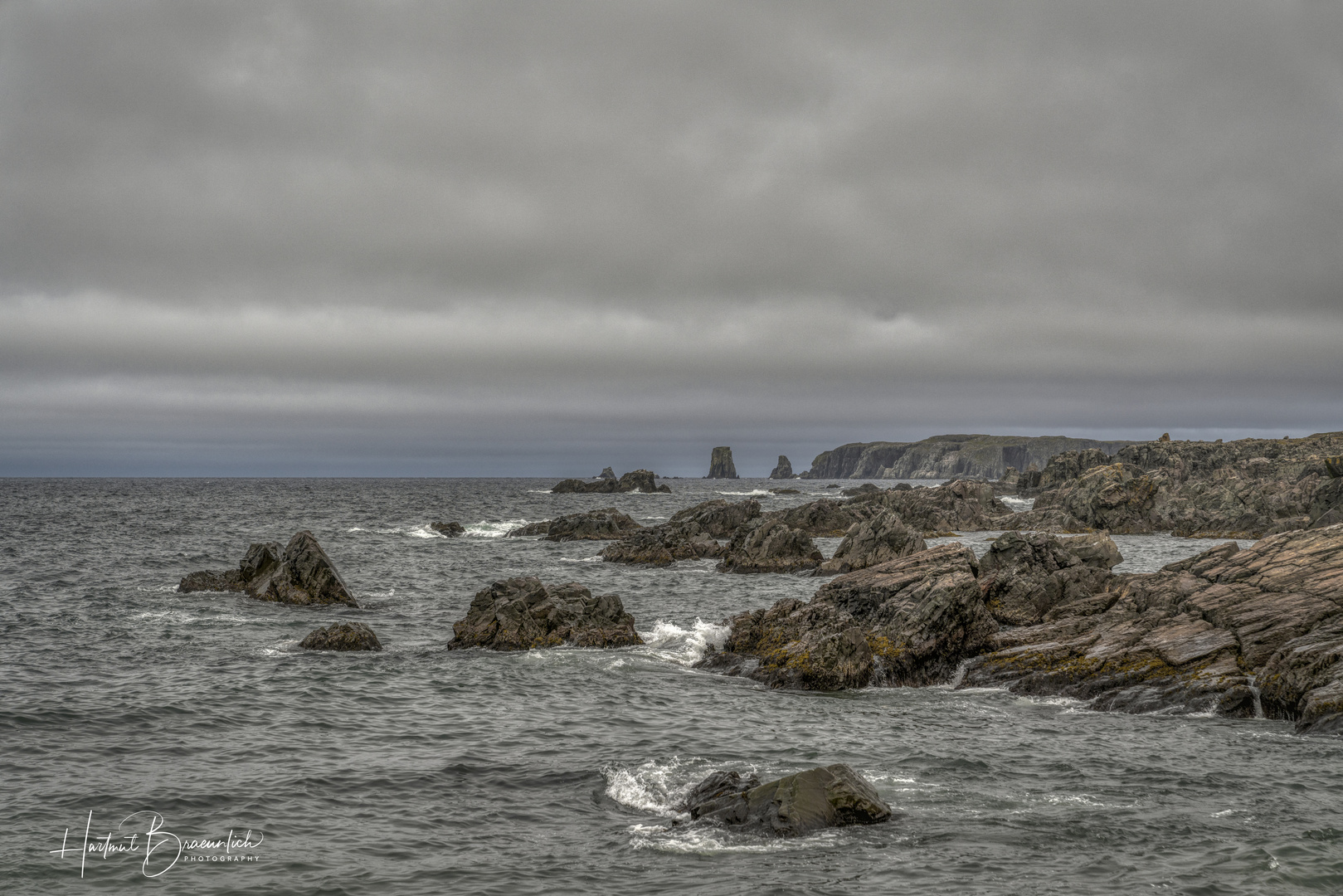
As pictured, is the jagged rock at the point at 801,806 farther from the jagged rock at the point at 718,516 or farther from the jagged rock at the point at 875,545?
the jagged rock at the point at 718,516

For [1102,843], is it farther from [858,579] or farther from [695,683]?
[858,579]

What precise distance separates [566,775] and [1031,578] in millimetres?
24673

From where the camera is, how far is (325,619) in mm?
39688

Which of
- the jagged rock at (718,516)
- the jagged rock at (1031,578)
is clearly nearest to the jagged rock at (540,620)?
the jagged rock at (1031,578)

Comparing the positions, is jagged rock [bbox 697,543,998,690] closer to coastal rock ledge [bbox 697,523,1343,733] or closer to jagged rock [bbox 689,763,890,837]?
coastal rock ledge [bbox 697,523,1343,733]

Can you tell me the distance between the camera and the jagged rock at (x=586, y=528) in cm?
8856

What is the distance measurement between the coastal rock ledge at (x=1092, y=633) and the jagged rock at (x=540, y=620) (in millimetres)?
5097

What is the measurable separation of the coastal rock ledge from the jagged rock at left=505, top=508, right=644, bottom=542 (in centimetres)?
5353

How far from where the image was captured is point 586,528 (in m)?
89.6

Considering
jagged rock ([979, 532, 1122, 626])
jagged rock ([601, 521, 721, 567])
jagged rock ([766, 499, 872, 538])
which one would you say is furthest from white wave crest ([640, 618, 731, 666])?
jagged rock ([766, 499, 872, 538])

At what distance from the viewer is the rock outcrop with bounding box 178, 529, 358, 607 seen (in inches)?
1725

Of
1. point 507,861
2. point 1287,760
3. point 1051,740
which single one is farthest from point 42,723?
point 1287,760

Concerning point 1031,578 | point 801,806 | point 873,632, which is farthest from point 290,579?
point 1031,578

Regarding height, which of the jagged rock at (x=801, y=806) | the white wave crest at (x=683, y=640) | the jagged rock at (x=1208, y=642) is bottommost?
the white wave crest at (x=683, y=640)
